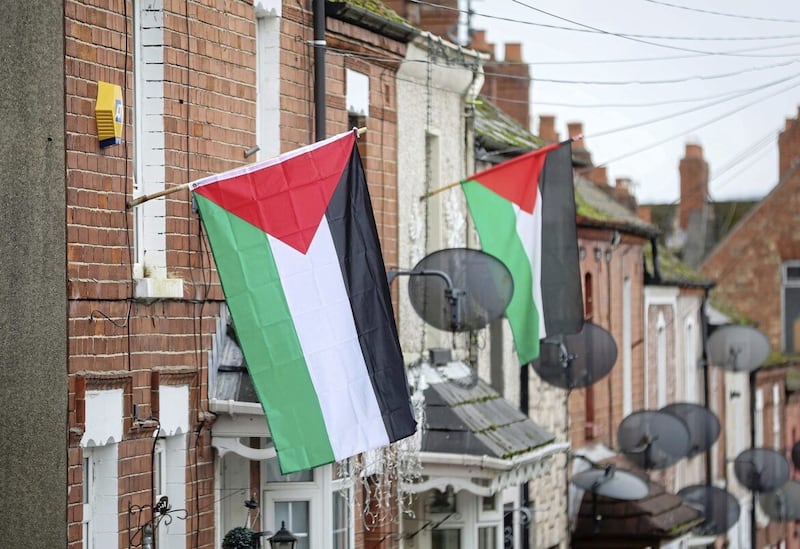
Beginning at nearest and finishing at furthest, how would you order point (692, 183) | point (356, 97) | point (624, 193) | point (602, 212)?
1. point (356, 97)
2. point (602, 212)
3. point (624, 193)
4. point (692, 183)

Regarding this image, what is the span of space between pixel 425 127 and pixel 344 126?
2.81 meters

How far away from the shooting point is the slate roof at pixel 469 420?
2023cm

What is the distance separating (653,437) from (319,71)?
1363cm

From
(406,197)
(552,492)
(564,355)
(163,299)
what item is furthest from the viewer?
(552,492)

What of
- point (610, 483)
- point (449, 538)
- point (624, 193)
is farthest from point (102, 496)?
point (624, 193)

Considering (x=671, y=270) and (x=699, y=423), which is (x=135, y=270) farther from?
(x=671, y=270)

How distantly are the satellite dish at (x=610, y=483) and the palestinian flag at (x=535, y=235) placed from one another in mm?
9118

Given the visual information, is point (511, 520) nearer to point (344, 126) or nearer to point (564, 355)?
point (564, 355)

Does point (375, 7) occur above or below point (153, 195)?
above

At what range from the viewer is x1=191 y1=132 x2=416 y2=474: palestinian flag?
13.5 meters

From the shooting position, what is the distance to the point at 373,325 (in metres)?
14.1

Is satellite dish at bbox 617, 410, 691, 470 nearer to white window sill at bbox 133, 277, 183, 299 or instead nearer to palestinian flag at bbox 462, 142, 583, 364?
palestinian flag at bbox 462, 142, 583, 364

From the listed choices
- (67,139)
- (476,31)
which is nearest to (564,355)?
(476,31)

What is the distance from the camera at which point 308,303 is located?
13.8 m
